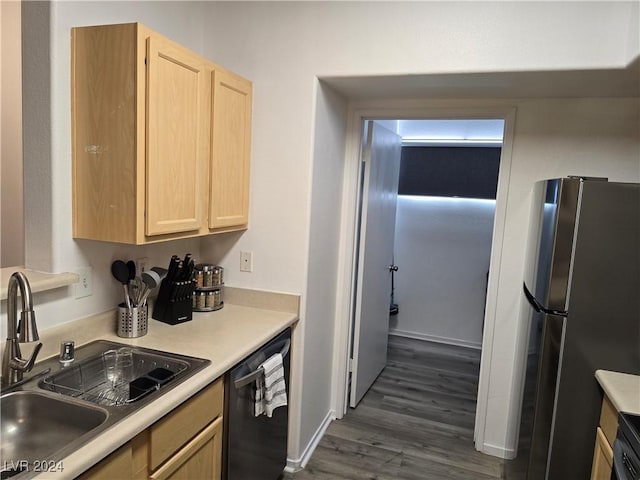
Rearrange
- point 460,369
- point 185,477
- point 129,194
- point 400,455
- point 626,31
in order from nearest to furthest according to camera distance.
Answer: point 185,477 < point 129,194 < point 626,31 < point 400,455 < point 460,369

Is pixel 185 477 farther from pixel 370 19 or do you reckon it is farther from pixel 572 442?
pixel 370 19

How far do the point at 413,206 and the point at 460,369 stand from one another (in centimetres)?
168

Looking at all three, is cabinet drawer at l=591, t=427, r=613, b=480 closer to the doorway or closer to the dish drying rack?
the dish drying rack

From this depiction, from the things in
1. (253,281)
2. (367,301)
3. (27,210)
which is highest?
(27,210)

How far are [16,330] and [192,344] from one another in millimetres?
619

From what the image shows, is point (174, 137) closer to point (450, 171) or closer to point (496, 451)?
point (496, 451)

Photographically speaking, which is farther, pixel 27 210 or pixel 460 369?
pixel 460 369

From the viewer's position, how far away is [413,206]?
15.1 feet

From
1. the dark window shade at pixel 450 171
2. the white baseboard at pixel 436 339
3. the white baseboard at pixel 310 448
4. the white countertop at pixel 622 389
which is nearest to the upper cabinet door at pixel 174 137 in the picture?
→ the white baseboard at pixel 310 448

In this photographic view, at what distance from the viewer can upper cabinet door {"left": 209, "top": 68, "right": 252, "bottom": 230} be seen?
1979 mm

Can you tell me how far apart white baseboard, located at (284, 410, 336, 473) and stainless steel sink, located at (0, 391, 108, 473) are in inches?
55.8

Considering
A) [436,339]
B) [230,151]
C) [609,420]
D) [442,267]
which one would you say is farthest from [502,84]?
[436,339]

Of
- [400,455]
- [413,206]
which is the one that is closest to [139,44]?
[400,455]

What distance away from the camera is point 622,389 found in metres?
1.59
